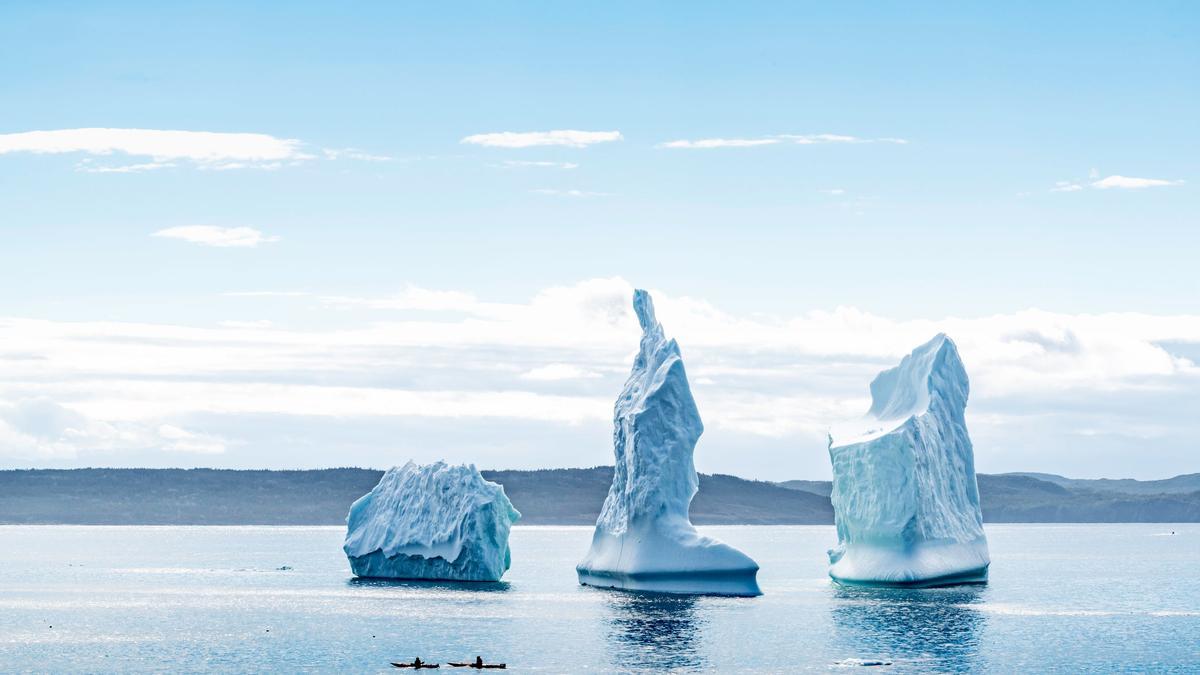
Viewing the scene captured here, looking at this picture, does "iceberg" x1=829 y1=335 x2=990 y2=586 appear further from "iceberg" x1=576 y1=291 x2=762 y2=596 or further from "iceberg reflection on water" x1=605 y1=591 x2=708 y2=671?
"iceberg reflection on water" x1=605 y1=591 x2=708 y2=671

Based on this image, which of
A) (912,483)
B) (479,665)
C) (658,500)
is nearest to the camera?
(479,665)

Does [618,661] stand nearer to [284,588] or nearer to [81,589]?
[284,588]

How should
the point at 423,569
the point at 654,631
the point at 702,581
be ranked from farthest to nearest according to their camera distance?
the point at 423,569 → the point at 702,581 → the point at 654,631

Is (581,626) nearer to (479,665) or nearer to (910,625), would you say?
(910,625)

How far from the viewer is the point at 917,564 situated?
58375 millimetres

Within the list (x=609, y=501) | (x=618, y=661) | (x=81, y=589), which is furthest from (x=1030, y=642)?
(x=81, y=589)

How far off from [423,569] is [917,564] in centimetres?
2122

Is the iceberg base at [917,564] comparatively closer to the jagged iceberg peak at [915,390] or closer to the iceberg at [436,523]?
the jagged iceberg peak at [915,390]

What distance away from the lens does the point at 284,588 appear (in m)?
72.7

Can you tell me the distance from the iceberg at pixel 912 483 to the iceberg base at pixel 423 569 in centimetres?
1491

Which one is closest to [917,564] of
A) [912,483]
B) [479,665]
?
[912,483]

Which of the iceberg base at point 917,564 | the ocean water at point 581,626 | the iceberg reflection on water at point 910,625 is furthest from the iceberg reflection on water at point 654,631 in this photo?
the iceberg base at point 917,564

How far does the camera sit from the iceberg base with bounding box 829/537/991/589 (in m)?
58.4

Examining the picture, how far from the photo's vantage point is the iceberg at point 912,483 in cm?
5788
